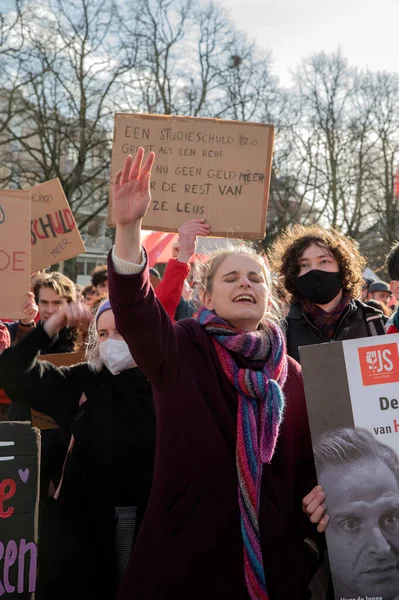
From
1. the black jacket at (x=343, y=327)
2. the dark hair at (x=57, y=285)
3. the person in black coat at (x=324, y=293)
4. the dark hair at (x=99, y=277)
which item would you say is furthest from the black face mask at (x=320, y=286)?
the dark hair at (x=99, y=277)

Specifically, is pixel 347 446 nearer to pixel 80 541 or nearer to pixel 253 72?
pixel 80 541

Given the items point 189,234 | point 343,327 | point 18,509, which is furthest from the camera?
point 189,234

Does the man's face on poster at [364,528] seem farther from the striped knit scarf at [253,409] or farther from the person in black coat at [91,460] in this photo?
the person in black coat at [91,460]

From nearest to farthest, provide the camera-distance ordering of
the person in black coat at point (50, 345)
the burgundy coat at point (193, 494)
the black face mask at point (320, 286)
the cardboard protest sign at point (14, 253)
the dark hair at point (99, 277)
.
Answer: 1. the burgundy coat at point (193, 494)
2. the black face mask at point (320, 286)
3. the person in black coat at point (50, 345)
4. the cardboard protest sign at point (14, 253)
5. the dark hair at point (99, 277)

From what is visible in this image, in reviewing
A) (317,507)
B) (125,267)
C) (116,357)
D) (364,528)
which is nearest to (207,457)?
(317,507)

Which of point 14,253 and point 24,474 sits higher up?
point 14,253

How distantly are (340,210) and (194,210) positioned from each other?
2252 cm

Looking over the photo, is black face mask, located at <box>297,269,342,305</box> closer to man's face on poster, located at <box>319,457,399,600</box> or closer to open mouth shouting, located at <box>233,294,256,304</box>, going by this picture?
open mouth shouting, located at <box>233,294,256,304</box>

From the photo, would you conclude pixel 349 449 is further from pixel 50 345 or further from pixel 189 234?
pixel 189 234

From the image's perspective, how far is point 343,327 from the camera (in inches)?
128

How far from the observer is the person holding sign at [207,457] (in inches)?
76.5

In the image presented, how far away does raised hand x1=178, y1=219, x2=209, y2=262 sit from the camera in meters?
3.47

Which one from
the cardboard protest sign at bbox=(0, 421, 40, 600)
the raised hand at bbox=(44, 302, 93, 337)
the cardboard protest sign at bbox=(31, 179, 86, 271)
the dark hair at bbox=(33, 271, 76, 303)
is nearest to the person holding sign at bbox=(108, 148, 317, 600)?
the cardboard protest sign at bbox=(0, 421, 40, 600)

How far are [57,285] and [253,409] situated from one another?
8.27 ft
